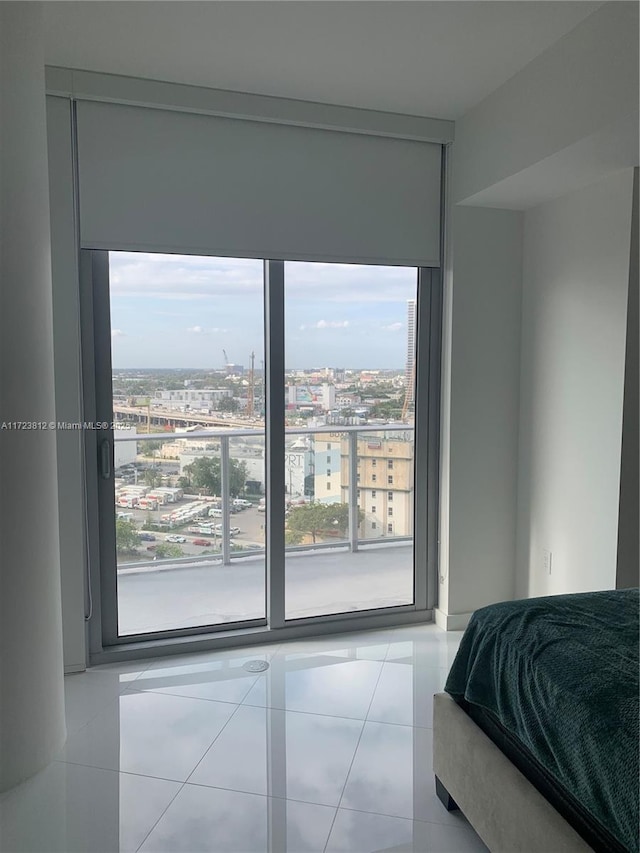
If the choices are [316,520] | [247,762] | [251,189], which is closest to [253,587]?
[316,520]

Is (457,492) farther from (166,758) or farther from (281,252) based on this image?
(166,758)

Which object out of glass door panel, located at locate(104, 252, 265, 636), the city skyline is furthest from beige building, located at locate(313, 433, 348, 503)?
the city skyline

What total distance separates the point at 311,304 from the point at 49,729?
2.28 meters

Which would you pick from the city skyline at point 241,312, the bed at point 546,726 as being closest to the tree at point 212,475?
the city skyline at point 241,312

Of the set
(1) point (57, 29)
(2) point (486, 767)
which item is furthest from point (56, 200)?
(2) point (486, 767)

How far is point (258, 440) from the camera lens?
3498 mm

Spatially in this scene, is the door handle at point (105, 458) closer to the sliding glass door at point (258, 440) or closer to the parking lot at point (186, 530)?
the sliding glass door at point (258, 440)

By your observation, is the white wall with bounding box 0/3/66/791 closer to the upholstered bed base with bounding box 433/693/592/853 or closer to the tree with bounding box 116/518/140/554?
the tree with bounding box 116/518/140/554

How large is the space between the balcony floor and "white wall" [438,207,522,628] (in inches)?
13.2

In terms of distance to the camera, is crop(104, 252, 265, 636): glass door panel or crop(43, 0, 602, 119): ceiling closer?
crop(43, 0, 602, 119): ceiling

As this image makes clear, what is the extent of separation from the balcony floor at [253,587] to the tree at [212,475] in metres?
0.46

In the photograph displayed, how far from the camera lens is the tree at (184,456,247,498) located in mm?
3482

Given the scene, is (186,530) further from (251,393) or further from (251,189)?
(251,189)

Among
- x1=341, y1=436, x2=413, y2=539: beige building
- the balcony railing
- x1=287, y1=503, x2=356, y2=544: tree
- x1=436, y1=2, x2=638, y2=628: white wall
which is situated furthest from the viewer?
x1=341, y1=436, x2=413, y2=539: beige building
